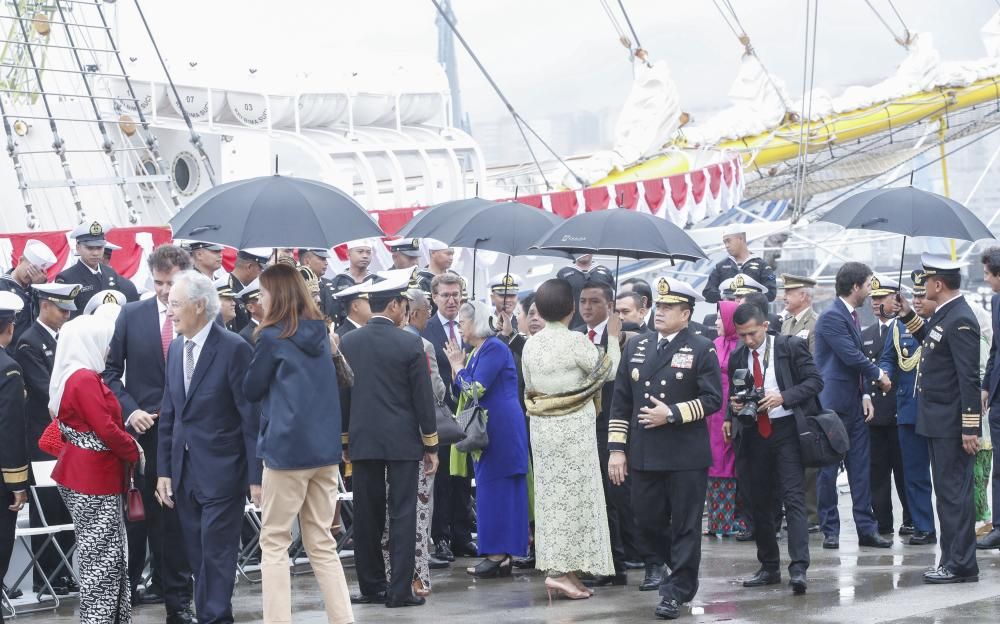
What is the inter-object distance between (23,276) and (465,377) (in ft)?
10.2

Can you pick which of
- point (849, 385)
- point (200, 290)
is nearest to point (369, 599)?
point (200, 290)

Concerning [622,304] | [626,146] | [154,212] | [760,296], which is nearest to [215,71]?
[154,212]

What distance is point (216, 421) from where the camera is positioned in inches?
258

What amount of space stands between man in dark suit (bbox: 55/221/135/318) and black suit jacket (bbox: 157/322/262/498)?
2.77 metres

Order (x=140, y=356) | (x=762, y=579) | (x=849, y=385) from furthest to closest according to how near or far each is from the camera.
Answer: (x=849, y=385)
(x=762, y=579)
(x=140, y=356)

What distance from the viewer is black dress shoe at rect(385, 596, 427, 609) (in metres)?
7.33

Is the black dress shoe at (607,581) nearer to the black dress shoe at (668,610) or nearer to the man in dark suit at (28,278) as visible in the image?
the black dress shoe at (668,610)

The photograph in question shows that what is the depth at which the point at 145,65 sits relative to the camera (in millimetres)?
15039

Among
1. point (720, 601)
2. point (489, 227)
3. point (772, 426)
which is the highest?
point (489, 227)

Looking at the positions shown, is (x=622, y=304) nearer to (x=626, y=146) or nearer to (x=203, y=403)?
(x=203, y=403)

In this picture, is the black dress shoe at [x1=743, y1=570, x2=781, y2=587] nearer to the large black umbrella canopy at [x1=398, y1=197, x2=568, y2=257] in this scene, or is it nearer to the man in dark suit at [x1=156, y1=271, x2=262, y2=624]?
the large black umbrella canopy at [x1=398, y1=197, x2=568, y2=257]

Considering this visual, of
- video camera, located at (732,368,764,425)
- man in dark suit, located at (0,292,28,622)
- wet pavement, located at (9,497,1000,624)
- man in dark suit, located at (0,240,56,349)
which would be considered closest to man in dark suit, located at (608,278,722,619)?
wet pavement, located at (9,497,1000,624)

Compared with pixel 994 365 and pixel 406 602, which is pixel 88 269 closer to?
pixel 406 602

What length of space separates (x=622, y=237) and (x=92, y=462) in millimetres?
3377
